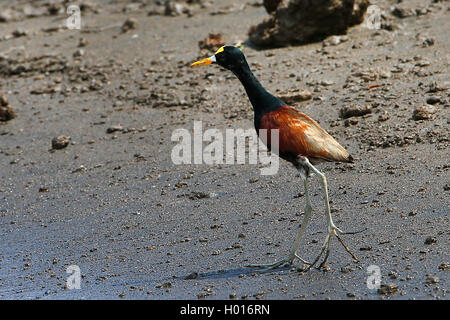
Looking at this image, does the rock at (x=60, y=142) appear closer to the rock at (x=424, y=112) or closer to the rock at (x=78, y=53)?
the rock at (x=78, y=53)

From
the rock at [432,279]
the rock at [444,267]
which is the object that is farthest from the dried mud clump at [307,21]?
the rock at [432,279]

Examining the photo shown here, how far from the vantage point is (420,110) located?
273 inches

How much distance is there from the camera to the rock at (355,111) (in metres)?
7.29

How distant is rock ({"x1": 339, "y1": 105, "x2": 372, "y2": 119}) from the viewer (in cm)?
729

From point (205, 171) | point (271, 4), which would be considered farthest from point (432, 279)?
point (271, 4)

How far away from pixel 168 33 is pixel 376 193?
17.7ft

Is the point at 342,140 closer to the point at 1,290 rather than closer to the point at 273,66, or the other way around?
the point at 273,66

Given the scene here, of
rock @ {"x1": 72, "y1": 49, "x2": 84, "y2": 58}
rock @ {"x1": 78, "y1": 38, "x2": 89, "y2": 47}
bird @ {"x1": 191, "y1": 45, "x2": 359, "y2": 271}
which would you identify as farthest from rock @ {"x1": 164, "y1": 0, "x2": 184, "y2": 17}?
bird @ {"x1": 191, "y1": 45, "x2": 359, "y2": 271}

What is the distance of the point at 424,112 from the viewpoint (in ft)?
22.7

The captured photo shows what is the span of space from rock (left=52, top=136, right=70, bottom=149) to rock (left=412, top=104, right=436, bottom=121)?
363 cm

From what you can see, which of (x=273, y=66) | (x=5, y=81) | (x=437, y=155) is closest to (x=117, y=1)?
(x=5, y=81)

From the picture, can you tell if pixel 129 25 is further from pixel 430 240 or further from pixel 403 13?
pixel 430 240

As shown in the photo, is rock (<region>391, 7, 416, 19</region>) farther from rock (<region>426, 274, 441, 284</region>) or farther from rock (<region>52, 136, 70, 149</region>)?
rock (<region>426, 274, 441, 284</region>)

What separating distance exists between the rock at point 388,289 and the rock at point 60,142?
463cm
